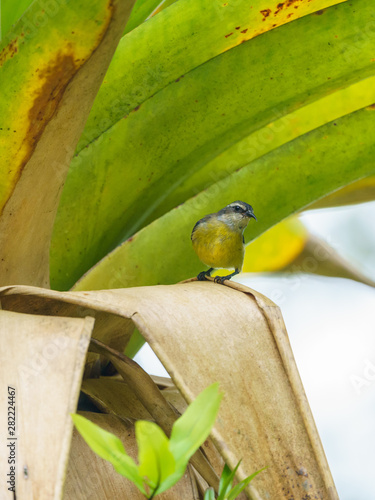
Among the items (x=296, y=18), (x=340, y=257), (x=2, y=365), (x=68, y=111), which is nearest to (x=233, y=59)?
(x=296, y=18)

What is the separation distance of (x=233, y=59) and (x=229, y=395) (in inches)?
24.7

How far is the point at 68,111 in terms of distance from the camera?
58 cm

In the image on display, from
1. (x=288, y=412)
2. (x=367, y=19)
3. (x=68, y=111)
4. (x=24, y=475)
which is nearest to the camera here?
(x=24, y=475)

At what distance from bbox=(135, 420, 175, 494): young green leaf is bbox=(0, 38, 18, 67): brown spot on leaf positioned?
455mm

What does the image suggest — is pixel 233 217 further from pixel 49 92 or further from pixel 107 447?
pixel 107 447

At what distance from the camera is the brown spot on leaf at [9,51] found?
568mm

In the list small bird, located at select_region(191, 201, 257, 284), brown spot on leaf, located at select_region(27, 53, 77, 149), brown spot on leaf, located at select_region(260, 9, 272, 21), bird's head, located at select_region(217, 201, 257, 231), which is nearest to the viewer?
brown spot on leaf, located at select_region(27, 53, 77, 149)

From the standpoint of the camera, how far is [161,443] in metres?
0.25

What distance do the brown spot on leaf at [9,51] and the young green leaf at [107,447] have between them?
438mm

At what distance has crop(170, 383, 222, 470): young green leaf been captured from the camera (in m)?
0.25

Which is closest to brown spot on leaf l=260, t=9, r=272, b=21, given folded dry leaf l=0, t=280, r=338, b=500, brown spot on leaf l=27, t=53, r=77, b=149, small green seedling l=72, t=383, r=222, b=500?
brown spot on leaf l=27, t=53, r=77, b=149

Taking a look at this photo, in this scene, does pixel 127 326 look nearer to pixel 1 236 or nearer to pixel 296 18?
pixel 1 236

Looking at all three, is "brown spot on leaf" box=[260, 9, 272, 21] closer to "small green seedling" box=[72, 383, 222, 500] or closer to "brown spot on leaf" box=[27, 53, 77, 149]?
"brown spot on leaf" box=[27, 53, 77, 149]

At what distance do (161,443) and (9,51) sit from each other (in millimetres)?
471
